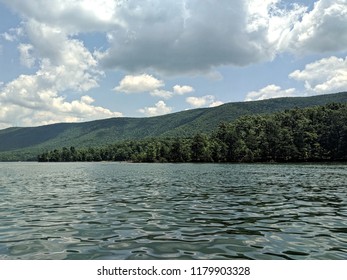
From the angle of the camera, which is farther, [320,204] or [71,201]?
[71,201]

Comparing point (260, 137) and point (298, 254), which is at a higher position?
point (260, 137)

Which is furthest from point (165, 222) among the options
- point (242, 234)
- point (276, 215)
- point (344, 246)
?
point (344, 246)

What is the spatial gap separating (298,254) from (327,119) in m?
184

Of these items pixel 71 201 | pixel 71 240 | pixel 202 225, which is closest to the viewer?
pixel 71 240

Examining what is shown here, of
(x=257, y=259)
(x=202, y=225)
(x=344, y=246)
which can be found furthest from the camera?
(x=202, y=225)

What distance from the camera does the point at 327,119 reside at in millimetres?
182250

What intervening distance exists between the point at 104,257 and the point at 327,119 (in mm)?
187312

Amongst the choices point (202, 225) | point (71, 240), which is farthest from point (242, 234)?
point (71, 240)

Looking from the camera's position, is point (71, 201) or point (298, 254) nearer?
point (298, 254)

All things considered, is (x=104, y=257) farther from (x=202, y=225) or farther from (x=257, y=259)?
(x=202, y=225)

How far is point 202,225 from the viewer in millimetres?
19562
